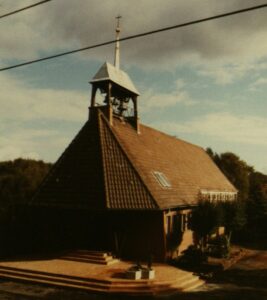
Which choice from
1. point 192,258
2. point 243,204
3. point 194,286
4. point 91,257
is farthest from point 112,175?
point 243,204

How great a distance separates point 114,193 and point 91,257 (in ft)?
13.0

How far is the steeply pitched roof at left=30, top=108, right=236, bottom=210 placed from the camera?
21688 mm

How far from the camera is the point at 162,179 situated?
984 inches

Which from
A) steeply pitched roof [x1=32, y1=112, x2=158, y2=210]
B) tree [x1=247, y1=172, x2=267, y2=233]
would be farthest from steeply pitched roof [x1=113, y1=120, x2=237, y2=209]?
tree [x1=247, y1=172, x2=267, y2=233]

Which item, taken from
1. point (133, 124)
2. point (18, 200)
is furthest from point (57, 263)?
point (18, 200)

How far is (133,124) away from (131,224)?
9544 millimetres

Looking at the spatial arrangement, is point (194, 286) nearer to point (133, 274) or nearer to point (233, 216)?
point (133, 274)

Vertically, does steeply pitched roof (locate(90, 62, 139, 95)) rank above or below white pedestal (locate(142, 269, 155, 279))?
above

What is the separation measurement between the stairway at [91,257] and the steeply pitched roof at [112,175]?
2.72 m

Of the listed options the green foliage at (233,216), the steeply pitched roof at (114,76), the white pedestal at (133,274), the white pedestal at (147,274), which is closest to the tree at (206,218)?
the green foliage at (233,216)

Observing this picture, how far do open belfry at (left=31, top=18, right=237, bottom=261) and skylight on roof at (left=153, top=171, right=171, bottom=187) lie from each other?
0.10 meters

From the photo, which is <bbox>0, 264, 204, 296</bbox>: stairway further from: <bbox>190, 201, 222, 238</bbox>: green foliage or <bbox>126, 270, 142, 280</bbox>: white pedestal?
<bbox>190, 201, 222, 238</bbox>: green foliage

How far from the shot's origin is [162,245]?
21328 millimetres

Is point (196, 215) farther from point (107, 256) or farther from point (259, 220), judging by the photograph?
point (259, 220)
